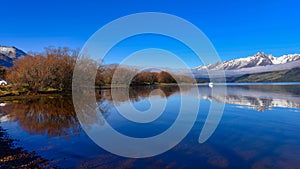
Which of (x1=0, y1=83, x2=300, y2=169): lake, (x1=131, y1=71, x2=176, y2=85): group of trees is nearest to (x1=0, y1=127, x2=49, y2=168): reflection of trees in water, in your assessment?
(x1=0, y1=83, x2=300, y2=169): lake

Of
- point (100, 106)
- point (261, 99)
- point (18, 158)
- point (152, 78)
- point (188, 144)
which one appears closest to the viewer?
point (18, 158)

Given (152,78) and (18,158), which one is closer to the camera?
(18,158)

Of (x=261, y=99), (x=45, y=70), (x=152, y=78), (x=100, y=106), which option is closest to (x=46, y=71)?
(x=45, y=70)

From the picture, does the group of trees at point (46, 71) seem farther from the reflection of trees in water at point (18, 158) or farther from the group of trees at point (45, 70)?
the reflection of trees in water at point (18, 158)

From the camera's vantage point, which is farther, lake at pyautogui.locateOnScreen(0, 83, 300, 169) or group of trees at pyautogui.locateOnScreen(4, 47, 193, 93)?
group of trees at pyautogui.locateOnScreen(4, 47, 193, 93)

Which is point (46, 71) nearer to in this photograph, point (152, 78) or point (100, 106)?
point (100, 106)

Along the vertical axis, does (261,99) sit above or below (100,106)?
above

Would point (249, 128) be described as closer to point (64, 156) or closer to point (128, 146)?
point (128, 146)

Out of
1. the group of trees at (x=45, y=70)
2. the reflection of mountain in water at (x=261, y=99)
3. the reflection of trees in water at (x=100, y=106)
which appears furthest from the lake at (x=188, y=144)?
the group of trees at (x=45, y=70)

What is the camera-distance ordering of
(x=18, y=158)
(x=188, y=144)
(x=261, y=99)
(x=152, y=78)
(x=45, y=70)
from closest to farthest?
(x=18, y=158) → (x=188, y=144) → (x=261, y=99) → (x=45, y=70) → (x=152, y=78)

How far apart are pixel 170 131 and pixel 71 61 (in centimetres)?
6045

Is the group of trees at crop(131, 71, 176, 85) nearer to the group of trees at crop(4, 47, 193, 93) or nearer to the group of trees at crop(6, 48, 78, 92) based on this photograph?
the group of trees at crop(4, 47, 193, 93)

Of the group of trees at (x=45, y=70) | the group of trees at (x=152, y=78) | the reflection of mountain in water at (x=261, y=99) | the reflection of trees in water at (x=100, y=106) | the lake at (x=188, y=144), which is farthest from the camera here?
the group of trees at (x=152, y=78)

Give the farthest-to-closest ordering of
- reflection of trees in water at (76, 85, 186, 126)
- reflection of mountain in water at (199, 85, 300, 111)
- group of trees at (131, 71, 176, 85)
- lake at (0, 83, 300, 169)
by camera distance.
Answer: group of trees at (131, 71, 176, 85) < reflection of mountain in water at (199, 85, 300, 111) < reflection of trees in water at (76, 85, 186, 126) < lake at (0, 83, 300, 169)
